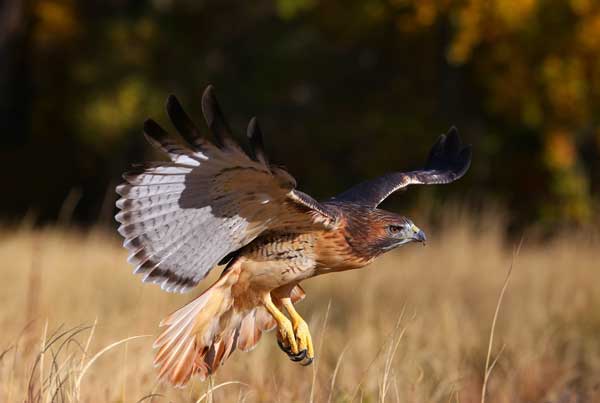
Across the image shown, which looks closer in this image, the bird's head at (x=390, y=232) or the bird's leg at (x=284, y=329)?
the bird's leg at (x=284, y=329)

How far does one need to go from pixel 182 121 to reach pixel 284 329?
101 centimetres

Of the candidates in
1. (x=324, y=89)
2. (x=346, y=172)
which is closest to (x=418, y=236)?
(x=346, y=172)

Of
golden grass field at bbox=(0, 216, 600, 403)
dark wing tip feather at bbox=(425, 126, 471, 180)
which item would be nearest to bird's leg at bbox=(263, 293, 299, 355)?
golden grass field at bbox=(0, 216, 600, 403)

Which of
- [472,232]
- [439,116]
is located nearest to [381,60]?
[439,116]

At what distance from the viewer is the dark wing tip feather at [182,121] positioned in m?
3.23

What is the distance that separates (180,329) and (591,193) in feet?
37.7

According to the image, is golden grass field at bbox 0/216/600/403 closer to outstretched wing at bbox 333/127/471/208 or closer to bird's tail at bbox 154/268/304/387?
bird's tail at bbox 154/268/304/387

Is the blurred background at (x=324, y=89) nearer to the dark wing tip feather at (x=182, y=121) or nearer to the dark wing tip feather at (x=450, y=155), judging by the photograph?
the dark wing tip feather at (x=450, y=155)

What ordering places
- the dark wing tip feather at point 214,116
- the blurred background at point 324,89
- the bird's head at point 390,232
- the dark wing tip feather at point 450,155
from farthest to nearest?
the blurred background at point 324,89, the dark wing tip feather at point 450,155, the bird's head at point 390,232, the dark wing tip feather at point 214,116

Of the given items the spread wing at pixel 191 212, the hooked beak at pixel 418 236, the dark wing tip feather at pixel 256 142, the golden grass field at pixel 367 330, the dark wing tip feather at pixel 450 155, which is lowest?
the golden grass field at pixel 367 330

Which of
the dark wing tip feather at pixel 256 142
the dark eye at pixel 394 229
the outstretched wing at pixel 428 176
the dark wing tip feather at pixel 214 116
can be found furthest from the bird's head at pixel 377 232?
the dark wing tip feather at pixel 214 116

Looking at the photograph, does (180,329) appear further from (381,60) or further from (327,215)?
(381,60)

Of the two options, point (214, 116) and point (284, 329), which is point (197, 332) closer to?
point (284, 329)

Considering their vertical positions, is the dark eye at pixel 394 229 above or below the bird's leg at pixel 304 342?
above
